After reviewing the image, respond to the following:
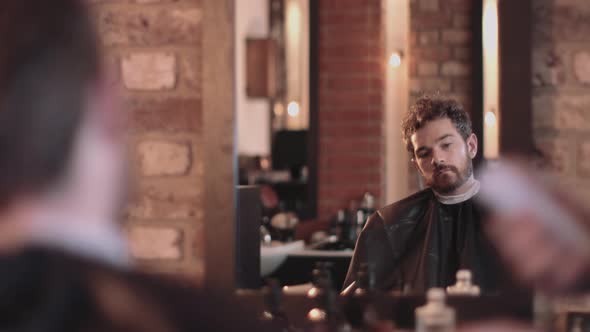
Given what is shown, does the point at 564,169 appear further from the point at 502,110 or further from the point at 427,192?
the point at 427,192

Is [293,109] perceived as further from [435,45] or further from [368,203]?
[368,203]

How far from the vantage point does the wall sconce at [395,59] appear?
617cm

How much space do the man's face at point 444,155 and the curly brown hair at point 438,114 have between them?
15 millimetres

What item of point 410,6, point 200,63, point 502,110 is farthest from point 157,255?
point 410,6

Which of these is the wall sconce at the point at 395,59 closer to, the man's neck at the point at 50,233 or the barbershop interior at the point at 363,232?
the barbershop interior at the point at 363,232

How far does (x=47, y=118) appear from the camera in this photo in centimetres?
79

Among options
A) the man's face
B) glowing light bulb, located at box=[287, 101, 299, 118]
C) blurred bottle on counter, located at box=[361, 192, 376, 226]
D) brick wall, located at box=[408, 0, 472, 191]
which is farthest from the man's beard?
glowing light bulb, located at box=[287, 101, 299, 118]

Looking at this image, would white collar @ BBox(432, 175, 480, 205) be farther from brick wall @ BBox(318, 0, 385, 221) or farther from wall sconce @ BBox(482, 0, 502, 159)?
brick wall @ BBox(318, 0, 385, 221)

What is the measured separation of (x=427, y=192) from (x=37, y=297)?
2038mm

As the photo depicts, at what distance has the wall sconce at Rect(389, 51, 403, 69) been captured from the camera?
243 inches

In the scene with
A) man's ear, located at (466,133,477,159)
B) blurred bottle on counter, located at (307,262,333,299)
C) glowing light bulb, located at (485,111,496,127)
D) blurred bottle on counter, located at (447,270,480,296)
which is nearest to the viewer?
blurred bottle on counter, located at (307,262,333,299)

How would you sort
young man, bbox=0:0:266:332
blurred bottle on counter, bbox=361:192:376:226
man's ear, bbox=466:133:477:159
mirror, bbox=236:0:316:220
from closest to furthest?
young man, bbox=0:0:266:332 → man's ear, bbox=466:133:477:159 → blurred bottle on counter, bbox=361:192:376:226 → mirror, bbox=236:0:316:220

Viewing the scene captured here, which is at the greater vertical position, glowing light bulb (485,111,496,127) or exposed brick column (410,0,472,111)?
exposed brick column (410,0,472,111)

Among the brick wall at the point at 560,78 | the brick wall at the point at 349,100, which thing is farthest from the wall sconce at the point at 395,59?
the brick wall at the point at 560,78
